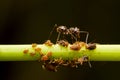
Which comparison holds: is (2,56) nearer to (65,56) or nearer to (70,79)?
(65,56)

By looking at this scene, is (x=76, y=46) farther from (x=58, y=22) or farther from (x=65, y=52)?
(x=58, y=22)

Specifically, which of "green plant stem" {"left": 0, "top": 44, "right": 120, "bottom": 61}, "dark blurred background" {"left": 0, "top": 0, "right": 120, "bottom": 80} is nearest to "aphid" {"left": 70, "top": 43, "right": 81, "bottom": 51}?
"green plant stem" {"left": 0, "top": 44, "right": 120, "bottom": 61}

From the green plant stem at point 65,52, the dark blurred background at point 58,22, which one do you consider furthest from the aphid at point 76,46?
the dark blurred background at point 58,22

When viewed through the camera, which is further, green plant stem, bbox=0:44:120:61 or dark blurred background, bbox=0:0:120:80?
dark blurred background, bbox=0:0:120:80

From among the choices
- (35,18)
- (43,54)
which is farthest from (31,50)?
(35,18)

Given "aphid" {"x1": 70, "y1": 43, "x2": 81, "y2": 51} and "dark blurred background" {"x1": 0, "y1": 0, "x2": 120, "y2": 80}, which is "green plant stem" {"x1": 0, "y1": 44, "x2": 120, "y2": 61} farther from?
"dark blurred background" {"x1": 0, "y1": 0, "x2": 120, "y2": 80}
